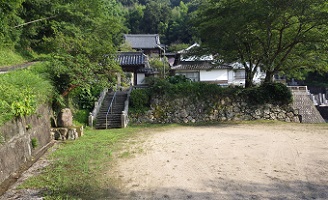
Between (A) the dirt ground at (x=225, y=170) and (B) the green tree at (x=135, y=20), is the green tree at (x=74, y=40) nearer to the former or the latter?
(A) the dirt ground at (x=225, y=170)

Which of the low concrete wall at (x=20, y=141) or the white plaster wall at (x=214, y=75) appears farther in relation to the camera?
the white plaster wall at (x=214, y=75)

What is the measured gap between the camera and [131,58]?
81.8 ft

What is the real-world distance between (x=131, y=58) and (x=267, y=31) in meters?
13.6

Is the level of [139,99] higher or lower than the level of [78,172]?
higher

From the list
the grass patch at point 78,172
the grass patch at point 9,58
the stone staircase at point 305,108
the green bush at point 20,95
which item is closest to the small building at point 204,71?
the stone staircase at point 305,108

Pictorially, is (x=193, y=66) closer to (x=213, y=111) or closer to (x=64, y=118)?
(x=213, y=111)

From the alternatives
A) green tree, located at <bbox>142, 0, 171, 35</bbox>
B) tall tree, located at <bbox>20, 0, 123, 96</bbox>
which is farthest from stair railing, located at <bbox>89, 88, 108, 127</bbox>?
green tree, located at <bbox>142, 0, 171, 35</bbox>

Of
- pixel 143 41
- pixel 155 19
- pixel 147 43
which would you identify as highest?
pixel 155 19

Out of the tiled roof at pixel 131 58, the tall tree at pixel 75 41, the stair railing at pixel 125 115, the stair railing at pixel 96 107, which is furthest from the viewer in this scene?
the tiled roof at pixel 131 58

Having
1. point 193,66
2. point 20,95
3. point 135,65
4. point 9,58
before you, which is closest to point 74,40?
point 20,95

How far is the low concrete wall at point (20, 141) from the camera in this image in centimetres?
578

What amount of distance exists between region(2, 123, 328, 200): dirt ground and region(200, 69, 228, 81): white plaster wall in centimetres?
2261

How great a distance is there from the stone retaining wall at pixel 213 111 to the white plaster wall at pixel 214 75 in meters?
14.7

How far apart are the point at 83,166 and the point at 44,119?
4.05 meters
